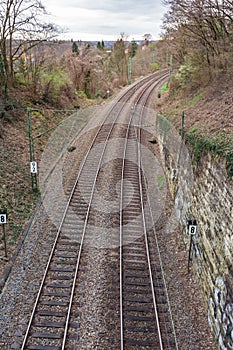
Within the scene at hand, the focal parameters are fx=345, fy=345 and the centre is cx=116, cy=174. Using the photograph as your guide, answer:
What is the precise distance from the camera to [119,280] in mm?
10344

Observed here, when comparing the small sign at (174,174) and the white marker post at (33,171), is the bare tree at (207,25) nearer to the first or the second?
the small sign at (174,174)

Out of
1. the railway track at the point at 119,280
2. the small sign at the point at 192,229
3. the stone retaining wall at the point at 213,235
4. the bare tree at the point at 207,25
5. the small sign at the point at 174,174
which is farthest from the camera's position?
the bare tree at the point at 207,25

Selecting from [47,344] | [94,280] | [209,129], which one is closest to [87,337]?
[47,344]

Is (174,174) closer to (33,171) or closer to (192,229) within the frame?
(192,229)

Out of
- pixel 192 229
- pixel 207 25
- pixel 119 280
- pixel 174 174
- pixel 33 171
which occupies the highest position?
pixel 207 25

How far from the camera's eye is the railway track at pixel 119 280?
332 inches

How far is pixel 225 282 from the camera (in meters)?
8.14

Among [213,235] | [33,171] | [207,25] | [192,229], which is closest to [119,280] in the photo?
[192,229]

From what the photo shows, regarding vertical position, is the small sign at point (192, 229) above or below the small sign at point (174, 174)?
below

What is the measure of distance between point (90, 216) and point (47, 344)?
20.3 feet

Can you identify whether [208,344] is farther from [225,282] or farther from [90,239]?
[90,239]

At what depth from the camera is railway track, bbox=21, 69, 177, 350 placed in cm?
842

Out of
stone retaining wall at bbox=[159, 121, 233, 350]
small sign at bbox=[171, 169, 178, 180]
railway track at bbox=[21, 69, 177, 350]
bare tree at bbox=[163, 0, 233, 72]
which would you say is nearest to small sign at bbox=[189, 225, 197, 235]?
stone retaining wall at bbox=[159, 121, 233, 350]

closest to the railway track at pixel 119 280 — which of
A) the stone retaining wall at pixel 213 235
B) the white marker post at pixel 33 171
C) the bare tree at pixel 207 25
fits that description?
the stone retaining wall at pixel 213 235
